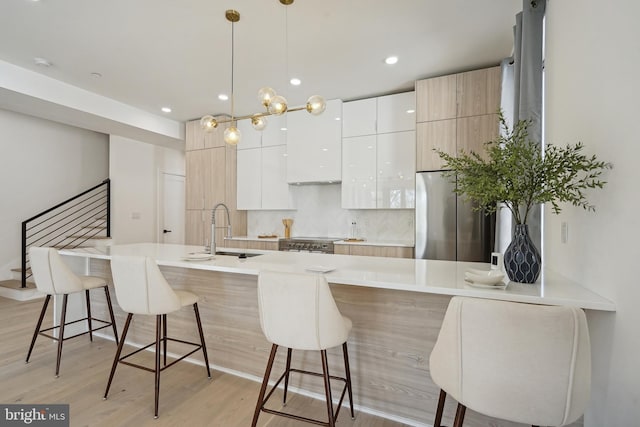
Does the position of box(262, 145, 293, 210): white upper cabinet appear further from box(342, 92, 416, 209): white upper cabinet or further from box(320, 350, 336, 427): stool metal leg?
box(320, 350, 336, 427): stool metal leg

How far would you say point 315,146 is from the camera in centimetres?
445

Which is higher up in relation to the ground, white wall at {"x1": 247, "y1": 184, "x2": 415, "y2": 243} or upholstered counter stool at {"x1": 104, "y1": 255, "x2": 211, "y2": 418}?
white wall at {"x1": 247, "y1": 184, "x2": 415, "y2": 243}

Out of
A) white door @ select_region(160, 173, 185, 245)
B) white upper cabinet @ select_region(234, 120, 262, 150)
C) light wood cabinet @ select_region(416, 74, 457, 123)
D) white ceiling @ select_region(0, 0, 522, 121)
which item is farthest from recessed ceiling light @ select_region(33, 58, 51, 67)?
light wood cabinet @ select_region(416, 74, 457, 123)

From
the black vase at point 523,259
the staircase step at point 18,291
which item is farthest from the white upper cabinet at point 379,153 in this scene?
the staircase step at point 18,291

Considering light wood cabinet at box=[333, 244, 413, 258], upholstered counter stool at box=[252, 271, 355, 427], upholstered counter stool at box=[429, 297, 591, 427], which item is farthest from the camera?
light wood cabinet at box=[333, 244, 413, 258]

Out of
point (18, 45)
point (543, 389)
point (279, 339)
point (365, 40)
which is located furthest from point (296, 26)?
point (543, 389)

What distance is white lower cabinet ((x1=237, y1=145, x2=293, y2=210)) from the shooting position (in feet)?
15.8

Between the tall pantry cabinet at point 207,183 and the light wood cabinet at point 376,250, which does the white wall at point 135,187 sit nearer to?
the tall pantry cabinet at point 207,183

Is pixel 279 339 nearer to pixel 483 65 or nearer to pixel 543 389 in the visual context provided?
pixel 543 389

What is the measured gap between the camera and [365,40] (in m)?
2.88

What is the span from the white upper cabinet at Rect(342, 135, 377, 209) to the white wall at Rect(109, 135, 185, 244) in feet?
13.5


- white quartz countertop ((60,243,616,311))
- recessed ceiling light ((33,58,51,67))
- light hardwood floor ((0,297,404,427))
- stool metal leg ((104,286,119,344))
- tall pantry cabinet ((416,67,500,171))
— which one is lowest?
light hardwood floor ((0,297,404,427))

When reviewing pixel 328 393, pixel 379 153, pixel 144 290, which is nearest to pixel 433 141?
pixel 379 153

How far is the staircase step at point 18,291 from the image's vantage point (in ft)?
14.1
